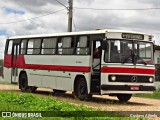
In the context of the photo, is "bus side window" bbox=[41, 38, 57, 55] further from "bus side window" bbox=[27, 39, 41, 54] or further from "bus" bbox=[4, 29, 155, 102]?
"bus side window" bbox=[27, 39, 41, 54]

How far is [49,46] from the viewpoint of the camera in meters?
22.7

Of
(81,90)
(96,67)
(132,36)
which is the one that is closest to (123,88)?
(96,67)

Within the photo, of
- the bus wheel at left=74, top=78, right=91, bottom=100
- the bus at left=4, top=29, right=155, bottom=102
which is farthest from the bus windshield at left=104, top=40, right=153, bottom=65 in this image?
the bus wheel at left=74, top=78, right=91, bottom=100

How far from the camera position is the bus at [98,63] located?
60.3ft

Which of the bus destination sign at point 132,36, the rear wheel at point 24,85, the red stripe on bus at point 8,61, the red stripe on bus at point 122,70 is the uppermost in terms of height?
the bus destination sign at point 132,36

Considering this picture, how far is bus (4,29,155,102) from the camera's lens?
18.4 meters

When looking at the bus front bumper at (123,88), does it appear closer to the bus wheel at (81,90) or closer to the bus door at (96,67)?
the bus door at (96,67)

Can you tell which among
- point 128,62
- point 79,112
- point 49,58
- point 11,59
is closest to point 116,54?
point 128,62

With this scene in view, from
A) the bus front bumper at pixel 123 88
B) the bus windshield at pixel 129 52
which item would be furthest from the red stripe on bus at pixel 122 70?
the bus front bumper at pixel 123 88

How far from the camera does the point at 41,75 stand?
2330 centimetres

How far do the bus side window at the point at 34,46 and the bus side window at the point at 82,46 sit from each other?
4002 mm

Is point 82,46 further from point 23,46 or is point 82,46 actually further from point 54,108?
point 54,108

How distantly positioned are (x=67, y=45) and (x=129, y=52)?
11.4 feet

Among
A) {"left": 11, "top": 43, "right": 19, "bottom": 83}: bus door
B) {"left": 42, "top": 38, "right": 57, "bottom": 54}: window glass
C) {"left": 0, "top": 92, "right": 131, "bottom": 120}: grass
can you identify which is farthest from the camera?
{"left": 11, "top": 43, "right": 19, "bottom": 83}: bus door
